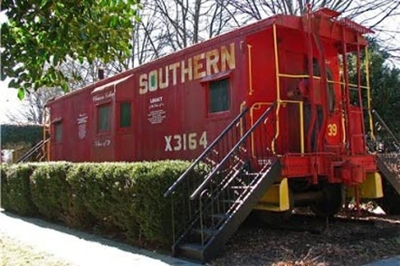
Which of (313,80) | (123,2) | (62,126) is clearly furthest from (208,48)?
(62,126)

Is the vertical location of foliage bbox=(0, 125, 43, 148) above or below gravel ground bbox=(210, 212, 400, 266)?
above

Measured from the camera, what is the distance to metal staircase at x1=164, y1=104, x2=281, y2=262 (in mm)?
6875

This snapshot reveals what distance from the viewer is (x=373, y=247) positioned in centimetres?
723

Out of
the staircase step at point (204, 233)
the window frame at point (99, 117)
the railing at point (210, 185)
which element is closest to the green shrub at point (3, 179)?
the window frame at point (99, 117)

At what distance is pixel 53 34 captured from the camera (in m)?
4.83

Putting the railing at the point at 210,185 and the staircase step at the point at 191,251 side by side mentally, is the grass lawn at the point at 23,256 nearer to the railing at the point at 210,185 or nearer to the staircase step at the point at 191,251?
the staircase step at the point at 191,251

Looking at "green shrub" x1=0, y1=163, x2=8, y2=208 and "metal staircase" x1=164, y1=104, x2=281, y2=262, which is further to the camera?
"green shrub" x1=0, y1=163, x2=8, y2=208

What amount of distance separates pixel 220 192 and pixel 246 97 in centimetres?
185

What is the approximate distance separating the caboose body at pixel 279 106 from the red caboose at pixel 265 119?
0.06ft

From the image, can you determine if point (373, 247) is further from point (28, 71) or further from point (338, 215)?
point (28, 71)

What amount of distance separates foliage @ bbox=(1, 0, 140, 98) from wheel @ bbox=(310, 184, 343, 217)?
575 centimetres

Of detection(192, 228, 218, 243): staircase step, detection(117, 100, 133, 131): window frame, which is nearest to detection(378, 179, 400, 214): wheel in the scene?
detection(192, 228, 218, 243): staircase step

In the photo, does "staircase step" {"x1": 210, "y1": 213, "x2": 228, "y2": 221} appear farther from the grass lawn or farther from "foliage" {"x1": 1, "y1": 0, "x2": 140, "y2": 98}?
"foliage" {"x1": 1, "y1": 0, "x2": 140, "y2": 98}

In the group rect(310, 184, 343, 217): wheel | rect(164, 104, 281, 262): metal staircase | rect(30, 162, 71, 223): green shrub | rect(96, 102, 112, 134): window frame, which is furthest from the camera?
rect(96, 102, 112, 134): window frame
